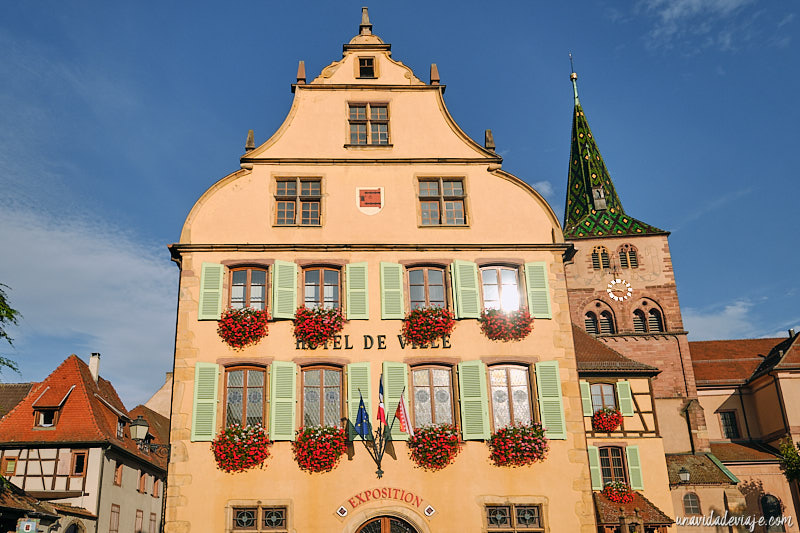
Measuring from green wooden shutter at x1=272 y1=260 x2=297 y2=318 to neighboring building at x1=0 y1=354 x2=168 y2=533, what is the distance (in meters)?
12.3

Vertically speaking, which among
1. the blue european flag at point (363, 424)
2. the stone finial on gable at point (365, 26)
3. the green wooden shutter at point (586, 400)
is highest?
the stone finial on gable at point (365, 26)

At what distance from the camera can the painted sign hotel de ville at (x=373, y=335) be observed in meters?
15.2

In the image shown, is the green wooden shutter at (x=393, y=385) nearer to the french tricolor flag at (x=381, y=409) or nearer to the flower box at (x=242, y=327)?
the french tricolor flag at (x=381, y=409)

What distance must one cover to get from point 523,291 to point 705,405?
104 feet

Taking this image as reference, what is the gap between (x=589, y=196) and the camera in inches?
2074

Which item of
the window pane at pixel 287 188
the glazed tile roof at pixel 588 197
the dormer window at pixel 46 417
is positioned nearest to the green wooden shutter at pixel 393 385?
the window pane at pixel 287 188

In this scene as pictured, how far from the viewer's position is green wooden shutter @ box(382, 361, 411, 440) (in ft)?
51.5

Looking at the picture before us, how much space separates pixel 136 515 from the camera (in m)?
29.8

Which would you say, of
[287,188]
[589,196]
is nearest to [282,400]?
[287,188]

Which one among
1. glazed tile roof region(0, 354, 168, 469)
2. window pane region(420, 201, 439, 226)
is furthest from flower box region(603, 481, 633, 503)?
glazed tile roof region(0, 354, 168, 469)

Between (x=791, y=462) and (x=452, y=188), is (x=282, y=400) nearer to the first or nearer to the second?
(x=452, y=188)

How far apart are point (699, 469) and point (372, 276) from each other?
20793mm

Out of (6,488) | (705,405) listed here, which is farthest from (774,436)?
(6,488)

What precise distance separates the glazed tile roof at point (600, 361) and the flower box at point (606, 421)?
54.2 inches
